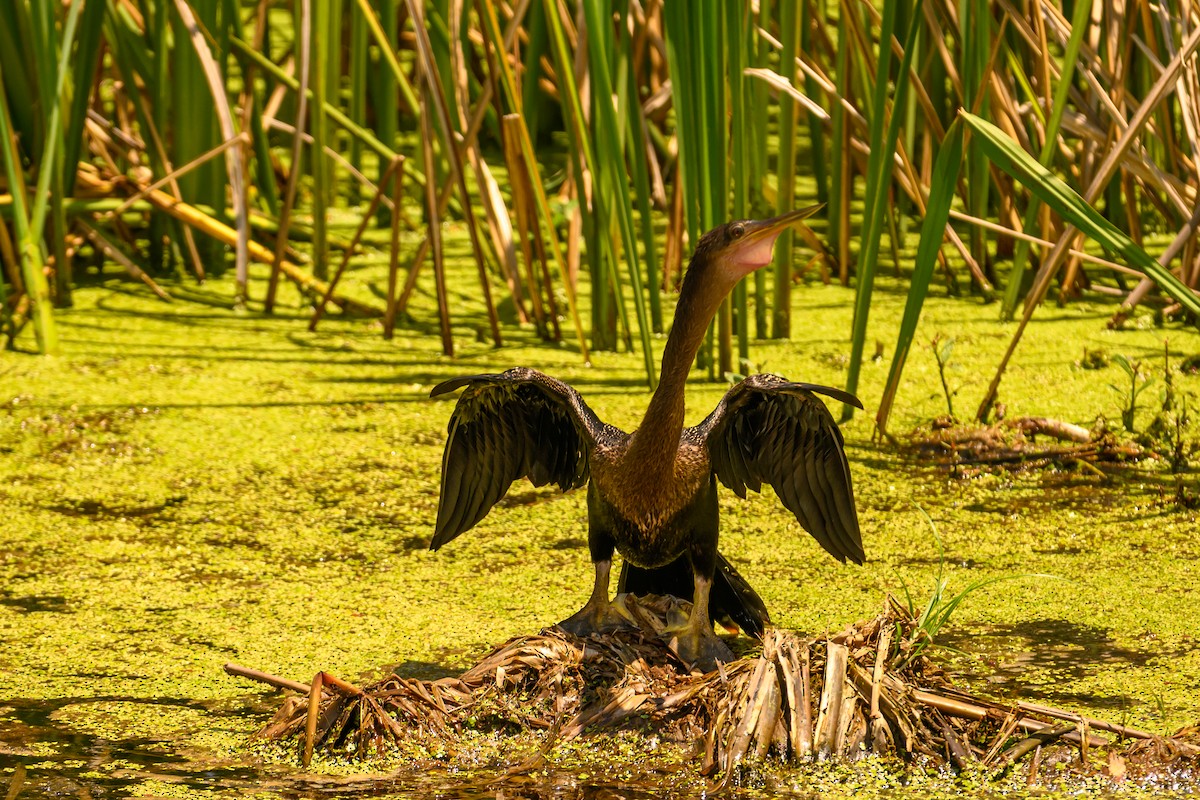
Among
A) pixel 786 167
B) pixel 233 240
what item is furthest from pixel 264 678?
pixel 233 240

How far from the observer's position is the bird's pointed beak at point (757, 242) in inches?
91.0

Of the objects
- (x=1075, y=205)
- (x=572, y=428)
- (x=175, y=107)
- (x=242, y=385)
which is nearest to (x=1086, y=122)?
(x=1075, y=205)

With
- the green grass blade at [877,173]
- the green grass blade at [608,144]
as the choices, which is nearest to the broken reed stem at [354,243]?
the green grass blade at [608,144]

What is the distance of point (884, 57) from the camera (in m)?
3.18

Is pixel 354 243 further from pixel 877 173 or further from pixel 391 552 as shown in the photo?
pixel 877 173

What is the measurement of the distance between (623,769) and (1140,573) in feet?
4.05

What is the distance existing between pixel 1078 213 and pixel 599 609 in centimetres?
120

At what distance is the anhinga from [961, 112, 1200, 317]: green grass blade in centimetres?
73

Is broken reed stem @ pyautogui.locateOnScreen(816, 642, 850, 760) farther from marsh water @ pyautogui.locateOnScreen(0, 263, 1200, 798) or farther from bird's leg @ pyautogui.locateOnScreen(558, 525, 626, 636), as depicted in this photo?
bird's leg @ pyautogui.locateOnScreen(558, 525, 626, 636)

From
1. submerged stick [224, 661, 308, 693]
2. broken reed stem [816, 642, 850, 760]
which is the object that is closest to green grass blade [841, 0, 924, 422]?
broken reed stem [816, 642, 850, 760]

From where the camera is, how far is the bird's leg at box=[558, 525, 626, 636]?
8.01 ft

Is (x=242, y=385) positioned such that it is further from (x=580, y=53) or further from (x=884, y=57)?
(x=884, y=57)

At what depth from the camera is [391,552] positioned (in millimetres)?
3035

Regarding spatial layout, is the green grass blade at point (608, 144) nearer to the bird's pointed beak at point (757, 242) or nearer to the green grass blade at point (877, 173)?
the green grass blade at point (877, 173)
